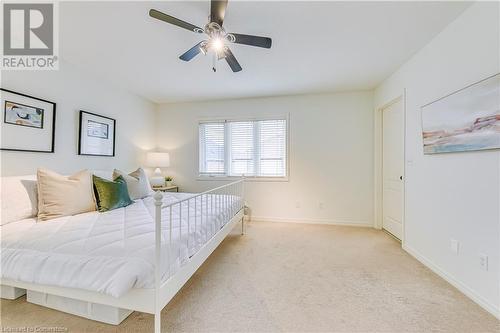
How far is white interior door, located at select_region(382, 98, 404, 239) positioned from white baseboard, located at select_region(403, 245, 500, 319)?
0.64 metres

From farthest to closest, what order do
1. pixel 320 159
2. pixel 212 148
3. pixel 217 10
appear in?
pixel 212 148, pixel 320 159, pixel 217 10

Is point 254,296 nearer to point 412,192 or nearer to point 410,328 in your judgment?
point 410,328

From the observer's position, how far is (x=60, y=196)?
2021mm

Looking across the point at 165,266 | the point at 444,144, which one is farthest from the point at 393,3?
the point at 165,266

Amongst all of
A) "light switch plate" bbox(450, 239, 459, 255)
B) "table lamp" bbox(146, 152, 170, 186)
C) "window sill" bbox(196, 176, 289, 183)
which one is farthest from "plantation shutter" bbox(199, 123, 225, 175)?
"light switch plate" bbox(450, 239, 459, 255)

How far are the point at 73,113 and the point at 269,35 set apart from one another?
264 cm

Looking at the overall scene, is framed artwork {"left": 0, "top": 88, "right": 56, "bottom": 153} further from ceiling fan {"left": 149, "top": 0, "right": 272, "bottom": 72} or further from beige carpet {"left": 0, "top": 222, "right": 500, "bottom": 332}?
ceiling fan {"left": 149, "top": 0, "right": 272, "bottom": 72}

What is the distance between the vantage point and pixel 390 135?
335cm

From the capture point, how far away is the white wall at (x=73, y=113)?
2279 millimetres

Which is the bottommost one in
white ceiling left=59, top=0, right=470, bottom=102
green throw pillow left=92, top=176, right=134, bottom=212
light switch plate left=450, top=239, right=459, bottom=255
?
light switch plate left=450, top=239, right=459, bottom=255

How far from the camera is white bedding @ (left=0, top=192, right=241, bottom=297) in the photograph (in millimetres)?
1202

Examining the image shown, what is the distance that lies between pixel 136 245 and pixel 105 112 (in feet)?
9.07

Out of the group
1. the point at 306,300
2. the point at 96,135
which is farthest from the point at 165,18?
the point at 306,300

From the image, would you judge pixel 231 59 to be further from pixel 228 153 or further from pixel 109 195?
pixel 228 153
